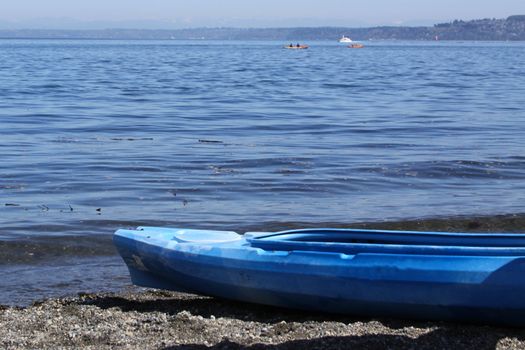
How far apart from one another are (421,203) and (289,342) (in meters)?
6.56

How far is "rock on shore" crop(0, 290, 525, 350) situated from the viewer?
5953 mm

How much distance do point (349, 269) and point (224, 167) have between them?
8594 millimetres

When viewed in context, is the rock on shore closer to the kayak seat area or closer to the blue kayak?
the blue kayak

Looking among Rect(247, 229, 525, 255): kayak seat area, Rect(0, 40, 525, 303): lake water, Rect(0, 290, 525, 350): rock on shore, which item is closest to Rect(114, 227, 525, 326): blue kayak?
Rect(247, 229, 525, 255): kayak seat area

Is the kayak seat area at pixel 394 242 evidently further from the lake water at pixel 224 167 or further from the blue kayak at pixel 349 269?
the lake water at pixel 224 167

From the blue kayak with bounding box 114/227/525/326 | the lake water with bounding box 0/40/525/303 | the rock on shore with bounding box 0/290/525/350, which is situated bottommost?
the lake water with bounding box 0/40/525/303

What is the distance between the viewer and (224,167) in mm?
15008

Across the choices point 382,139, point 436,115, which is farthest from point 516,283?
point 436,115

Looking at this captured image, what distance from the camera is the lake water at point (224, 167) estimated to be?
34.4 feet

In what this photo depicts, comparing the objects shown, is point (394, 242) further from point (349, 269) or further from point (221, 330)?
point (221, 330)

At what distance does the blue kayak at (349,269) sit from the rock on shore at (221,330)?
12 centimetres

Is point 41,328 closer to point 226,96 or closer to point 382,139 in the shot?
point 382,139

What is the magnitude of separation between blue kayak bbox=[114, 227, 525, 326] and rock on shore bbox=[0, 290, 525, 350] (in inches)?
4.5

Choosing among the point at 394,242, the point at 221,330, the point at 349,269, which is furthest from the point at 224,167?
the point at 221,330
